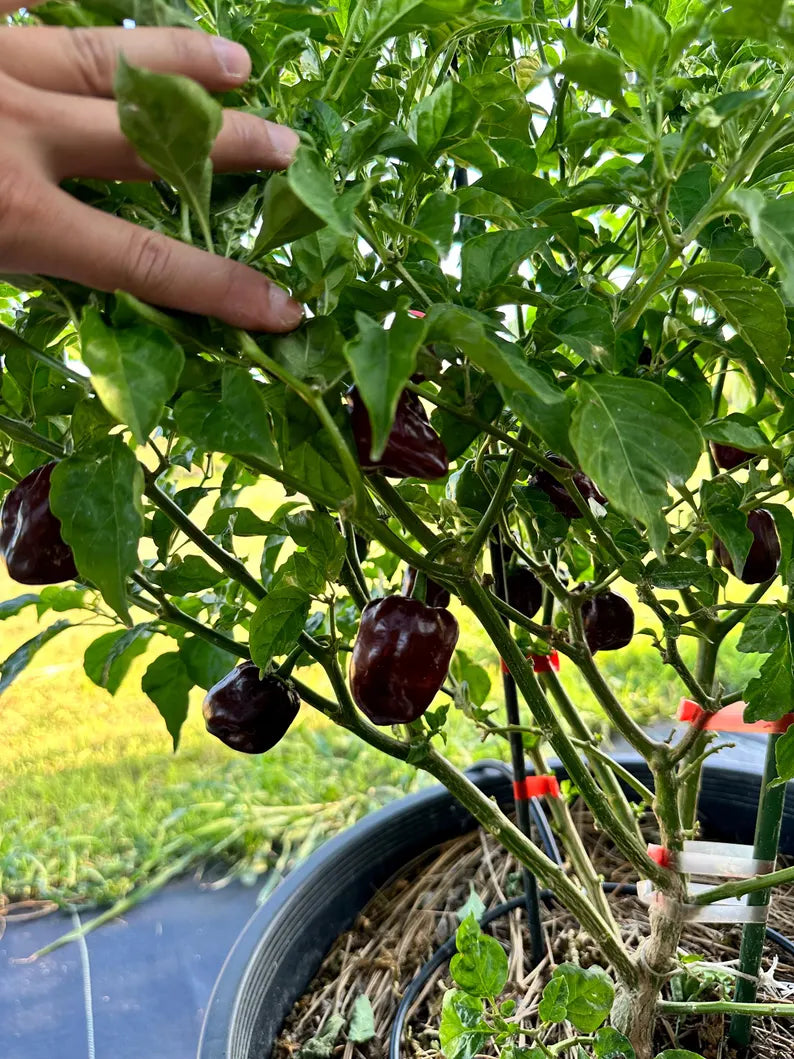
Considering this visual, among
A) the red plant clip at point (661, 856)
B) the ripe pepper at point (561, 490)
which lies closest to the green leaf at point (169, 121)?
the ripe pepper at point (561, 490)

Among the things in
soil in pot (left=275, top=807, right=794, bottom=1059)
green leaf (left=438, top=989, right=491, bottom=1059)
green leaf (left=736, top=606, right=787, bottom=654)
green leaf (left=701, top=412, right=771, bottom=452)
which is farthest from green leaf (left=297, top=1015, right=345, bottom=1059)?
green leaf (left=701, top=412, right=771, bottom=452)

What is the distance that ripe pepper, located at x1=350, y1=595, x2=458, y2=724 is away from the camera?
498 millimetres

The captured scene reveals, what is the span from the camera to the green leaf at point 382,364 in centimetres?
24

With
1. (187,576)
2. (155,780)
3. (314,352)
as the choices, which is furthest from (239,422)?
(155,780)

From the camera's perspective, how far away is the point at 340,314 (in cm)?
36

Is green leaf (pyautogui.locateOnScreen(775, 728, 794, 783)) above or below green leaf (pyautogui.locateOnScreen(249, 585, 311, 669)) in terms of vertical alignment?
below

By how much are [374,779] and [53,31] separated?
1.54 m

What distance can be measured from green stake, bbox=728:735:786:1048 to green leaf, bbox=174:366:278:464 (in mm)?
527

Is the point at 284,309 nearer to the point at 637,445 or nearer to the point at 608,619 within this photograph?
the point at 637,445

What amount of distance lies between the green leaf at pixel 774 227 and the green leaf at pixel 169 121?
0.55ft

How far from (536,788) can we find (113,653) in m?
0.43

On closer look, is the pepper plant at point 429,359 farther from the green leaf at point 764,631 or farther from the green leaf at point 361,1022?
the green leaf at point 361,1022

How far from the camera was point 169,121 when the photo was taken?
0.85ft

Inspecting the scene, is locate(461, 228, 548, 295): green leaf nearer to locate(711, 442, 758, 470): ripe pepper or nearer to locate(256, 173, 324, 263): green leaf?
locate(256, 173, 324, 263): green leaf
